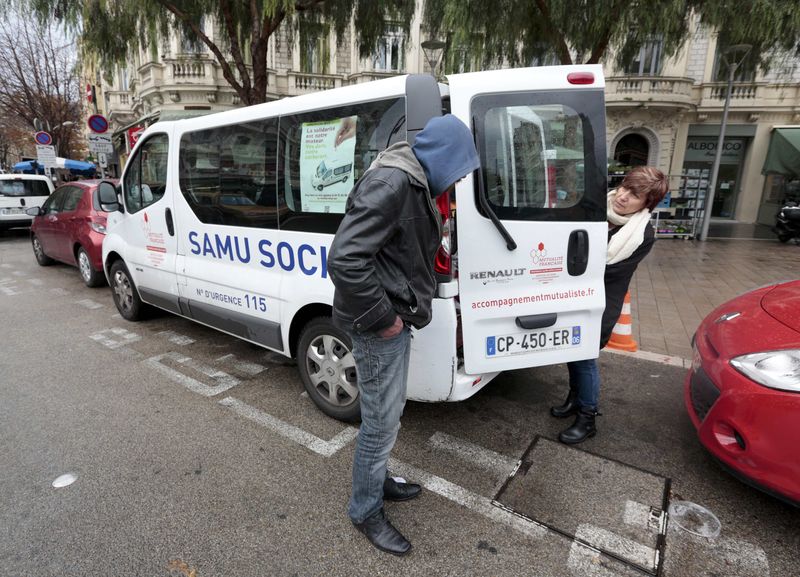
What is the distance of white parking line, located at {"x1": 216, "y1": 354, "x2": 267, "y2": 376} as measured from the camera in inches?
164

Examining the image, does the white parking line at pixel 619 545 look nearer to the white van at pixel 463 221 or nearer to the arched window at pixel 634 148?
the white van at pixel 463 221

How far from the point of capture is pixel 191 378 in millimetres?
4039

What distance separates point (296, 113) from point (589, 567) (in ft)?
9.77

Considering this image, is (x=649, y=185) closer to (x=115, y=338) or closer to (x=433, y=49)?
(x=115, y=338)

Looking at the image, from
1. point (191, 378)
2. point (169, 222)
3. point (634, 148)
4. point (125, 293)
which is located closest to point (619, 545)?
point (191, 378)

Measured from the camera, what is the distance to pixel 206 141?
12.5 ft

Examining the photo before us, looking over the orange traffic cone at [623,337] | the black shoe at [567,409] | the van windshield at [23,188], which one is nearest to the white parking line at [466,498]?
the black shoe at [567,409]

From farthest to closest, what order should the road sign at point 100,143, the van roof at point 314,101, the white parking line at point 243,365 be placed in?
the road sign at point 100,143 < the white parking line at point 243,365 < the van roof at point 314,101

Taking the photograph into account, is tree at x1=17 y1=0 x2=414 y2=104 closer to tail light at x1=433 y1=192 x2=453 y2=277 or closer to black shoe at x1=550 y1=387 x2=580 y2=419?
tail light at x1=433 y1=192 x2=453 y2=277

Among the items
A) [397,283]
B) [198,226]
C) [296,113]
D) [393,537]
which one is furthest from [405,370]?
[198,226]

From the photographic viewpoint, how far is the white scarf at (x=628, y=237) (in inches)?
108

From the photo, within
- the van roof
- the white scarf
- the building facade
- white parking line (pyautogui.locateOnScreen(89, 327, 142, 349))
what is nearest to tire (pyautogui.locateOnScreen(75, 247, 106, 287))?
white parking line (pyautogui.locateOnScreen(89, 327, 142, 349))

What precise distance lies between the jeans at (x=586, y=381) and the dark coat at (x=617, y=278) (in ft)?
0.58

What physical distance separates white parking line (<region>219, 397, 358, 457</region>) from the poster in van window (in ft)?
4.80
